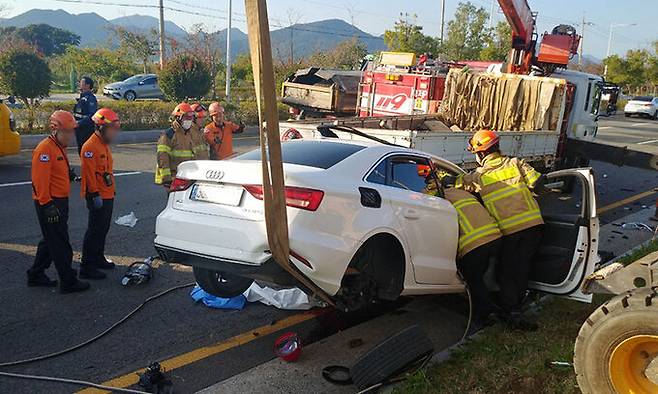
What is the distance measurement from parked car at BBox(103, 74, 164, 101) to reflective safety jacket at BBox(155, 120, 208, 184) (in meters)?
23.7

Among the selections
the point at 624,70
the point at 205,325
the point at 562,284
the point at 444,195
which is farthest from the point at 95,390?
the point at 624,70

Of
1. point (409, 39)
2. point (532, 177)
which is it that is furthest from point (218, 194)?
point (409, 39)

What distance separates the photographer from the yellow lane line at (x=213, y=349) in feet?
12.3

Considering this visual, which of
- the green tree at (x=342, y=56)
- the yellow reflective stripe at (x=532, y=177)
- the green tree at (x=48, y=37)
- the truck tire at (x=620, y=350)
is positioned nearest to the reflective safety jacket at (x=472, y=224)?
the yellow reflective stripe at (x=532, y=177)

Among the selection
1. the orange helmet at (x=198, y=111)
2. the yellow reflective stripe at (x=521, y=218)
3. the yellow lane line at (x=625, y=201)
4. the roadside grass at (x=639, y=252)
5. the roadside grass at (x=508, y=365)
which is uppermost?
the orange helmet at (x=198, y=111)

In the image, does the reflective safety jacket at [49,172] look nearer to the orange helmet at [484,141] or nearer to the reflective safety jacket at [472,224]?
the reflective safety jacket at [472,224]

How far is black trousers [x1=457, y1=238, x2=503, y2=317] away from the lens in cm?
477

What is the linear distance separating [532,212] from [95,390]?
3605 mm

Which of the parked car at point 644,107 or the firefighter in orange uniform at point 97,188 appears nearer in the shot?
the firefighter in orange uniform at point 97,188

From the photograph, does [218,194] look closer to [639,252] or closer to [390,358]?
[390,358]

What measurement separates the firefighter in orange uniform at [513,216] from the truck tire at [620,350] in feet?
4.23

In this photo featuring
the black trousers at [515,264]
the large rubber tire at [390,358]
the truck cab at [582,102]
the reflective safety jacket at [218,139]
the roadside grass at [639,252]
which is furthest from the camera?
the truck cab at [582,102]

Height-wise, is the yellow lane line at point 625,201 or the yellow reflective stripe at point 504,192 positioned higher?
the yellow reflective stripe at point 504,192

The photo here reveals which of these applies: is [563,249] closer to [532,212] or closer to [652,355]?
[532,212]
